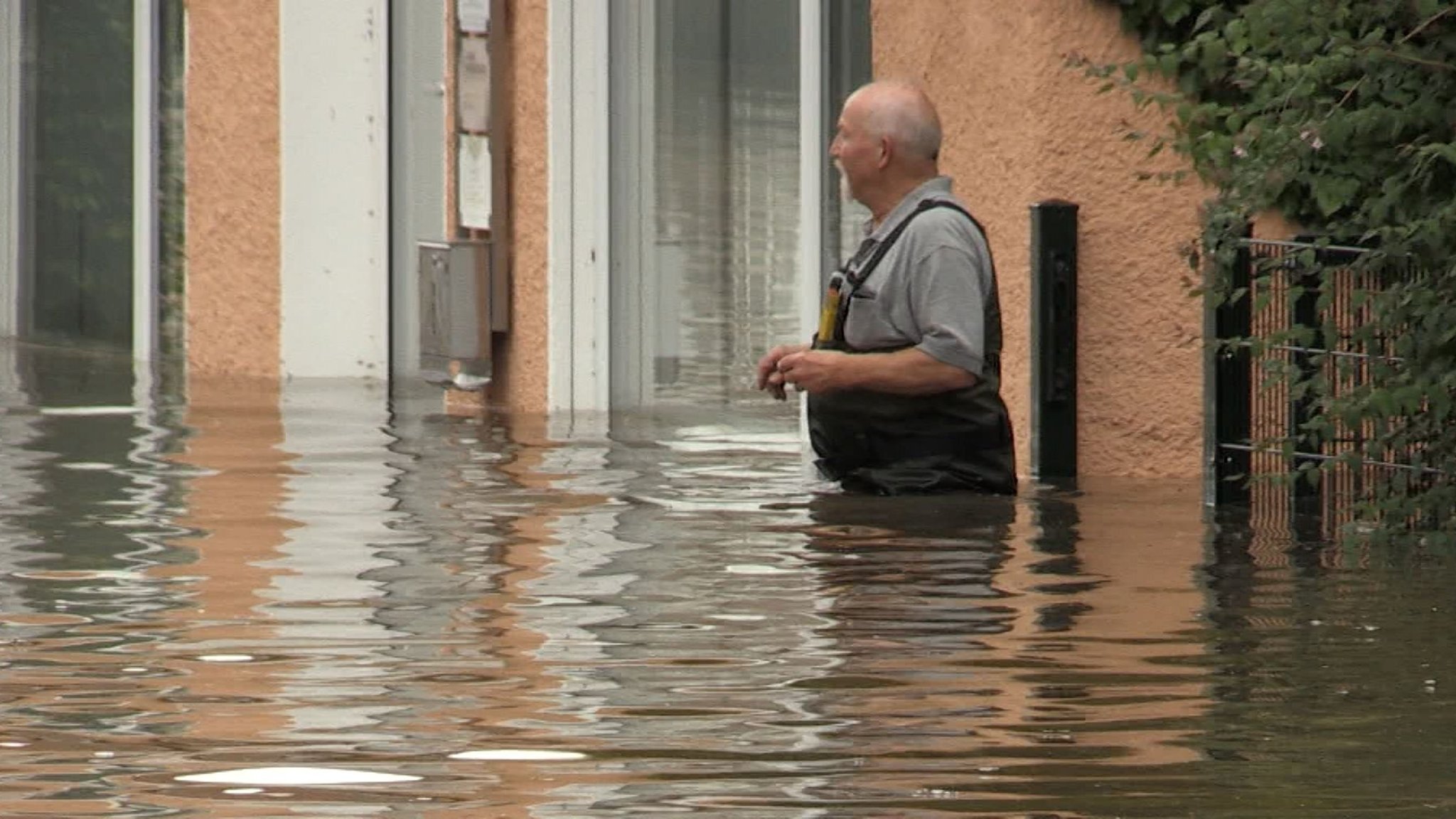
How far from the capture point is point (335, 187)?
15.8 m

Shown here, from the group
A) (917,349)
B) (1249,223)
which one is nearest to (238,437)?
(1249,223)

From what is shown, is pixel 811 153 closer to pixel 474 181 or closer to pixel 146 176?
pixel 474 181

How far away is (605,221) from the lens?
13516 millimetres

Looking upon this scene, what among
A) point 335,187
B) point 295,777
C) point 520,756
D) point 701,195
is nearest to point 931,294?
point 520,756

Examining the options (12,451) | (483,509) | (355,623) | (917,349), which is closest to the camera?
(355,623)

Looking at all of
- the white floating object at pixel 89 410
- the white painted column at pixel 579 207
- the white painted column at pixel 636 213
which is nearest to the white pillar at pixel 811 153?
the white painted column at pixel 636 213

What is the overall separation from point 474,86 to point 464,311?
0.90m

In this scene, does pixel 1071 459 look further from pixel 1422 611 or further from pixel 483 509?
pixel 1422 611

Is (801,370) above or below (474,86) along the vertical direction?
below

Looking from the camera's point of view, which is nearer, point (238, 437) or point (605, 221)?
point (238, 437)

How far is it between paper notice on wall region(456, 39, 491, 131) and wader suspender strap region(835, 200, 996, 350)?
684 cm

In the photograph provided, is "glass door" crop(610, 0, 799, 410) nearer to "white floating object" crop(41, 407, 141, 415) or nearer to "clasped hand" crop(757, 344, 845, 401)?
"white floating object" crop(41, 407, 141, 415)

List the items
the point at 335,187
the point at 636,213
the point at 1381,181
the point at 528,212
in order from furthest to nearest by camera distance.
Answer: the point at 335,187, the point at 528,212, the point at 636,213, the point at 1381,181

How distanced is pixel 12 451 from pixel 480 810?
6445 mm
